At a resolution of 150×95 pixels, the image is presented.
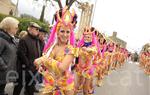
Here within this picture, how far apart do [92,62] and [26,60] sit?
3.13 meters

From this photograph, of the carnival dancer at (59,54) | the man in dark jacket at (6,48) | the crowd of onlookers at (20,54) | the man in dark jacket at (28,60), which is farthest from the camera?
the man in dark jacket at (28,60)

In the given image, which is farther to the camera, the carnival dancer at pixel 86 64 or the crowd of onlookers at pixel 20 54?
the carnival dancer at pixel 86 64

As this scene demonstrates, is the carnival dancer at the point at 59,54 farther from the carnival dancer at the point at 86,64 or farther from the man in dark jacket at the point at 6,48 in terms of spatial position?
the carnival dancer at the point at 86,64

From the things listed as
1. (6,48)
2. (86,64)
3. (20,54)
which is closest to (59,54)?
(6,48)

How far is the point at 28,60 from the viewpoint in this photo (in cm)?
845

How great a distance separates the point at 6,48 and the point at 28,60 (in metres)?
1.26

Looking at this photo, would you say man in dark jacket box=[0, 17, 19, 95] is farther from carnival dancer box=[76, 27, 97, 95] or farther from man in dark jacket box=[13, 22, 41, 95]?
carnival dancer box=[76, 27, 97, 95]

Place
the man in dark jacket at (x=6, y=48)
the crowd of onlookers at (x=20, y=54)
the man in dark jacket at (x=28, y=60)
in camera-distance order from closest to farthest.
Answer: the man in dark jacket at (x=6, y=48)
the crowd of onlookers at (x=20, y=54)
the man in dark jacket at (x=28, y=60)

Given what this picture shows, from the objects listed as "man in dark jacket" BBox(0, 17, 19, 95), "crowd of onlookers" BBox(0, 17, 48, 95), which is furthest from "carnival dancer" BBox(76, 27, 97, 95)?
"man in dark jacket" BBox(0, 17, 19, 95)

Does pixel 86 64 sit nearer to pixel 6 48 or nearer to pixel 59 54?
pixel 6 48

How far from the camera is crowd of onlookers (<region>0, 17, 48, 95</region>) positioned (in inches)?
287

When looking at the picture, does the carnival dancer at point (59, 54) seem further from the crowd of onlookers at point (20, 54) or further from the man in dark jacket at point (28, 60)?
the man in dark jacket at point (28, 60)

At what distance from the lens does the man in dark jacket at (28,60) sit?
8344mm

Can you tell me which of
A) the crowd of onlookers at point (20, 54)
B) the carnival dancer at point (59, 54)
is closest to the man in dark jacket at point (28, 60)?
the crowd of onlookers at point (20, 54)
